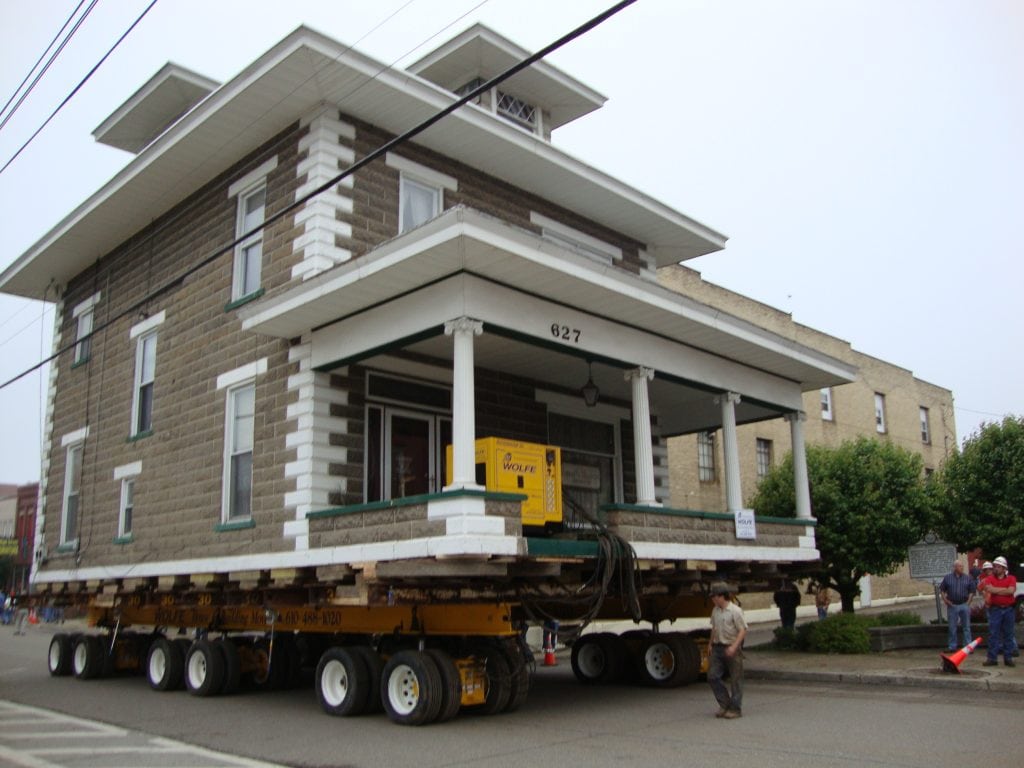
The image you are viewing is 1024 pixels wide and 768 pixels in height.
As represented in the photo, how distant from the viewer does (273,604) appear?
13734 millimetres

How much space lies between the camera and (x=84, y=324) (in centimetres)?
2034

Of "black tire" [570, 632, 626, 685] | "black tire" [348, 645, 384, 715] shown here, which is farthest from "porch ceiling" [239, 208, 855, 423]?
"black tire" [570, 632, 626, 685]

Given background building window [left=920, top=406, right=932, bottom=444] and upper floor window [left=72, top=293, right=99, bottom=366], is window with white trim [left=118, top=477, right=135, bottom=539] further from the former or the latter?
background building window [left=920, top=406, right=932, bottom=444]

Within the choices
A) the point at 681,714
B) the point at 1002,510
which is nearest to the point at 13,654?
the point at 681,714

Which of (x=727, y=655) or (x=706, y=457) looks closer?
(x=727, y=655)

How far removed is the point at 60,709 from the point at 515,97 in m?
13.2

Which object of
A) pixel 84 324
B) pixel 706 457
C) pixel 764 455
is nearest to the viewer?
pixel 84 324

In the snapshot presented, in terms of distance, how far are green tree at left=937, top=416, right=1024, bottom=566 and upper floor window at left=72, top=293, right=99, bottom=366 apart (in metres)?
19.6

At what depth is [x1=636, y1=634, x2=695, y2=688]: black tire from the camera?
14.9 meters

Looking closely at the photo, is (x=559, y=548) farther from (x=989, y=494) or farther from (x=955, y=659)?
(x=989, y=494)

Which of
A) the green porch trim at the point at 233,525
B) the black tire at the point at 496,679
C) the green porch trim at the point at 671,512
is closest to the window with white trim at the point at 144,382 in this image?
the green porch trim at the point at 233,525

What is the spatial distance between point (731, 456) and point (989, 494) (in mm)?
10658

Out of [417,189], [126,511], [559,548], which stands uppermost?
[417,189]

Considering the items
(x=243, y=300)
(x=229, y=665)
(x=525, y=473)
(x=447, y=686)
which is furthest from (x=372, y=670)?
(x=243, y=300)
